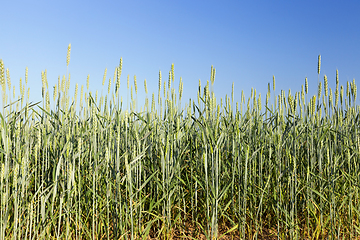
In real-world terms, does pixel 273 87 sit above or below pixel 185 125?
above

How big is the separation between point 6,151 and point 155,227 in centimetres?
101

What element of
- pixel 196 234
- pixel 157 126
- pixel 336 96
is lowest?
pixel 196 234

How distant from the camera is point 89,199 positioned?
1.60m

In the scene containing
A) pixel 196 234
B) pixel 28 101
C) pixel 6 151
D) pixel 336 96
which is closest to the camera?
pixel 6 151

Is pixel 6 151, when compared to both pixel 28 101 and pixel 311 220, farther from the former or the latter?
pixel 311 220

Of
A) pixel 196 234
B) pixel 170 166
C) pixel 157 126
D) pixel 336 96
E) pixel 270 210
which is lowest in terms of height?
pixel 196 234

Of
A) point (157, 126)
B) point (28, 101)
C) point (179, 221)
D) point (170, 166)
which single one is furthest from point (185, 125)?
point (28, 101)

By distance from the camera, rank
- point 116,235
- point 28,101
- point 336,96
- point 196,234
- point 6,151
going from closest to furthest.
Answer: point 6,151
point 116,235
point 28,101
point 196,234
point 336,96

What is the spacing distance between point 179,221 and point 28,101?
1.11 m

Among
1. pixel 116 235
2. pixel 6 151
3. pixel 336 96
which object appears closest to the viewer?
pixel 6 151

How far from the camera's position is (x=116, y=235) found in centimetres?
139

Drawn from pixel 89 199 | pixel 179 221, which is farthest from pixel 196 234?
pixel 89 199

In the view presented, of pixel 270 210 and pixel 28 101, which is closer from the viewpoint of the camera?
pixel 28 101

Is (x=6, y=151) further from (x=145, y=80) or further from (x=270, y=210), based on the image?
(x=270, y=210)
